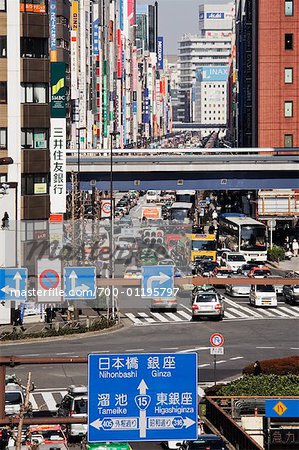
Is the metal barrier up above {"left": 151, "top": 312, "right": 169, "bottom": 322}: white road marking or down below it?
above

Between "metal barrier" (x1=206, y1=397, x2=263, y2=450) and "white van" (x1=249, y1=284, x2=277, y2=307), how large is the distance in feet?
90.3

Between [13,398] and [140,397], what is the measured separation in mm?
16767

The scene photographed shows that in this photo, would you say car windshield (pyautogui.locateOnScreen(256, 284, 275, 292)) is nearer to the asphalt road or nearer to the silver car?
the silver car

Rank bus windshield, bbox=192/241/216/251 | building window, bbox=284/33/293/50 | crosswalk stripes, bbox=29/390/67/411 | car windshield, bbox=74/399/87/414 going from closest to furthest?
car windshield, bbox=74/399/87/414 < crosswalk stripes, bbox=29/390/67/411 < bus windshield, bbox=192/241/216/251 < building window, bbox=284/33/293/50

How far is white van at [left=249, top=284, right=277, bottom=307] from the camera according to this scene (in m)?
60.6

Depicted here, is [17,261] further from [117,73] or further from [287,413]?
[117,73]

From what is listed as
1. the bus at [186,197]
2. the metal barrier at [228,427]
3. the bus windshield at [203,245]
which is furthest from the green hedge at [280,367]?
the bus at [186,197]

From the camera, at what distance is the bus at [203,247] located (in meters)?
78.8

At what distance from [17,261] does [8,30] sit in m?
9.98

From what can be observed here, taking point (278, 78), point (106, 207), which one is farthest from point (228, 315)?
point (278, 78)

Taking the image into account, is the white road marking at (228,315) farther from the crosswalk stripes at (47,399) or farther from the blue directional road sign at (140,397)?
the blue directional road sign at (140,397)

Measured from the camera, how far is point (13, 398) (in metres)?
34.2

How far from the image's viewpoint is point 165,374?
17953mm

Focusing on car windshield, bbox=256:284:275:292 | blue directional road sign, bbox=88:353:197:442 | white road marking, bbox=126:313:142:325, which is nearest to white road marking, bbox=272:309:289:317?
car windshield, bbox=256:284:275:292
